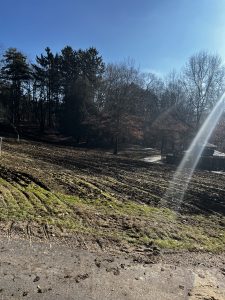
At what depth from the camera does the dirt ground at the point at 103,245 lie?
19.4ft

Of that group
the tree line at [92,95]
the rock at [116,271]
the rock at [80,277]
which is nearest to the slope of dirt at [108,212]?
the rock at [116,271]

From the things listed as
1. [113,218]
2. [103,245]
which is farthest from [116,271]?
[113,218]

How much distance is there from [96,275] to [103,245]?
61.6 inches

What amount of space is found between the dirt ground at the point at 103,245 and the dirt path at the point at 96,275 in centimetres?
2

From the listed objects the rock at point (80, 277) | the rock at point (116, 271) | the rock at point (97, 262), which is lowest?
the rock at point (116, 271)

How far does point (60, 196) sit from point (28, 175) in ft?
11.4

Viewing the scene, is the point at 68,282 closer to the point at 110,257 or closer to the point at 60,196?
the point at 110,257

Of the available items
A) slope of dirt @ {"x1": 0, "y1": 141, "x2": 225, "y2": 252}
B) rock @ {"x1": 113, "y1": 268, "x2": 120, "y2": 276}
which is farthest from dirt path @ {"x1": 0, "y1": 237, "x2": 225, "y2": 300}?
slope of dirt @ {"x1": 0, "y1": 141, "x2": 225, "y2": 252}

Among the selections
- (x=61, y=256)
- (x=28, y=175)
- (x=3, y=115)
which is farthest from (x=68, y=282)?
(x=3, y=115)

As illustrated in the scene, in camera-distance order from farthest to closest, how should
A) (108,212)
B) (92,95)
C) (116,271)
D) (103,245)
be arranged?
1. (92,95)
2. (108,212)
3. (103,245)
4. (116,271)

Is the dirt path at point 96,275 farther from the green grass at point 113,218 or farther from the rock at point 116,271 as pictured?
the green grass at point 113,218

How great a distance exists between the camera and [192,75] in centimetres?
5388

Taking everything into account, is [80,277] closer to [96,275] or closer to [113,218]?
[96,275]

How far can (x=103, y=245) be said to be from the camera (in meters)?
7.86
